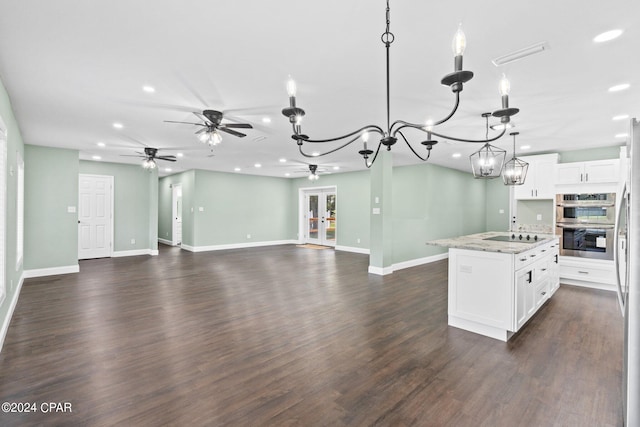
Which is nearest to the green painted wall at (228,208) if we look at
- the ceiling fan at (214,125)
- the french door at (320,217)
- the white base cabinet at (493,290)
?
the french door at (320,217)

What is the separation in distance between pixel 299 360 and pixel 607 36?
3.45 metres

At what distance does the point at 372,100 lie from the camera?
3400 millimetres

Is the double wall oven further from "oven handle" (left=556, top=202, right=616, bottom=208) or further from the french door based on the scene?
the french door

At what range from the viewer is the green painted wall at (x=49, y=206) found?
5.71 meters

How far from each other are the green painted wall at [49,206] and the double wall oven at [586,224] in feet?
31.0

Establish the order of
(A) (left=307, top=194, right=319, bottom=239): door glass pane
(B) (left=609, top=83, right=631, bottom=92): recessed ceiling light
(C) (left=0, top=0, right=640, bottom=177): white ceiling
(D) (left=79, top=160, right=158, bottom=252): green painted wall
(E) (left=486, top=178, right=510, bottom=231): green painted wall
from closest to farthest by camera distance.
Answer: (C) (left=0, top=0, right=640, bottom=177): white ceiling, (B) (left=609, top=83, right=631, bottom=92): recessed ceiling light, (D) (left=79, top=160, right=158, bottom=252): green painted wall, (E) (left=486, top=178, right=510, bottom=231): green painted wall, (A) (left=307, top=194, right=319, bottom=239): door glass pane

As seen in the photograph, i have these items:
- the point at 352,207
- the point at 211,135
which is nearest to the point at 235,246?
the point at 352,207

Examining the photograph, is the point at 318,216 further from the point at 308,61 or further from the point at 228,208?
the point at 308,61

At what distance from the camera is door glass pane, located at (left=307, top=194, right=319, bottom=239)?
11.0m

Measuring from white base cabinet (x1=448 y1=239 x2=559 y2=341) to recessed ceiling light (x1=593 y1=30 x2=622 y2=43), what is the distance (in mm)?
1926

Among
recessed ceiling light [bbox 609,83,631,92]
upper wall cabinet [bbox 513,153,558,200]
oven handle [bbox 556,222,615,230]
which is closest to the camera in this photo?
recessed ceiling light [bbox 609,83,631,92]

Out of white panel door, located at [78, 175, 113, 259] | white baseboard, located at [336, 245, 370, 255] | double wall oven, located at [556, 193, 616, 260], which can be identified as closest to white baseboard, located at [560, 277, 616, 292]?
double wall oven, located at [556, 193, 616, 260]

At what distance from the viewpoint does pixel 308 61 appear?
8.31 ft

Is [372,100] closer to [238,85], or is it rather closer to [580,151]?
[238,85]
